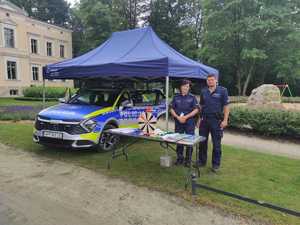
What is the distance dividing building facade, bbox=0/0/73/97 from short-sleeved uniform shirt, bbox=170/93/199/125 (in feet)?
91.2

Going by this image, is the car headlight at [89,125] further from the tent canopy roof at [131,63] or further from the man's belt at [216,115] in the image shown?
the man's belt at [216,115]

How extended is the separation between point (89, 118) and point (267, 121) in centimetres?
561

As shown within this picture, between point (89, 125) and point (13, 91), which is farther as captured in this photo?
point (13, 91)

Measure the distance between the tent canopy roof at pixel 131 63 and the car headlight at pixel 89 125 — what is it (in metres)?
1.10

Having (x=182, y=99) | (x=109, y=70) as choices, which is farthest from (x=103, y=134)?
(x=182, y=99)

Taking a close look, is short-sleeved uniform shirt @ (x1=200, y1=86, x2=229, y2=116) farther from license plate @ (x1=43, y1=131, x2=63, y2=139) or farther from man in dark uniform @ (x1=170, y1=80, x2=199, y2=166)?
license plate @ (x1=43, y1=131, x2=63, y2=139)

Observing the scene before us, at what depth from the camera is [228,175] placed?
15.5 feet

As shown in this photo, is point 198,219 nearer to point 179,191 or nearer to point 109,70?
point 179,191

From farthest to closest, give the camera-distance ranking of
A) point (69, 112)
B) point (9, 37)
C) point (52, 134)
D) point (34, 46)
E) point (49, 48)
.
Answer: point (49, 48) → point (34, 46) → point (9, 37) → point (69, 112) → point (52, 134)

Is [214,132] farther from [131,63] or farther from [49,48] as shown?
[49,48]

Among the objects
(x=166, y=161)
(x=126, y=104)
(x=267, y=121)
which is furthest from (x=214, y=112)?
(x=267, y=121)

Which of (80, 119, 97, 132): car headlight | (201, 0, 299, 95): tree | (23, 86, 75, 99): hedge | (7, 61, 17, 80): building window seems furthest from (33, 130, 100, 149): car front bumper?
(7, 61, 17, 80): building window

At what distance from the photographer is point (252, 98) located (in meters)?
13.2

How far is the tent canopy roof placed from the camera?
17.3 ft
